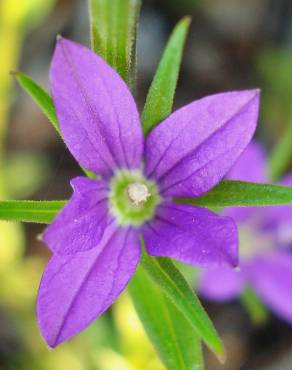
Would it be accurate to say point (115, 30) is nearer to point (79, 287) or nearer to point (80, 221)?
point (80, 221)

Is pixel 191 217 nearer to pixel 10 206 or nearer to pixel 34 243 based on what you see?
pixel 10 206

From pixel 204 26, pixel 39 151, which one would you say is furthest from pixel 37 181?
pixel 204 26

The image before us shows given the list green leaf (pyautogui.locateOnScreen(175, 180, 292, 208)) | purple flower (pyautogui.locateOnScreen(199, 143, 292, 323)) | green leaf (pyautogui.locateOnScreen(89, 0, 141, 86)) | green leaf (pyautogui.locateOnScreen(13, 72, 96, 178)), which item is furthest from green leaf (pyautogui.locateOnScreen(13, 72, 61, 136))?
purple flower (pyautogui.locateOnScreen(199, 143, 292, 323))

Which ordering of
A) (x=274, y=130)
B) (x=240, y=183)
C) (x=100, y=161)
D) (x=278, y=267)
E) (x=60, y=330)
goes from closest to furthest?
(x=60, y=330), (x=240, y=183), (x=100, y=161), (x=278, y=267), (x=274, y=130)

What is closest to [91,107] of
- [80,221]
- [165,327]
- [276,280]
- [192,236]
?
[80,221]

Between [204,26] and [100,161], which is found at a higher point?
[204,26]

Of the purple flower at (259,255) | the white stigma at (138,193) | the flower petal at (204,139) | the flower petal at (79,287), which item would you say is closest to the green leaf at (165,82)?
the flower petal at (204,139)

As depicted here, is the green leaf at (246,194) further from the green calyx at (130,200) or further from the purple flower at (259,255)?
the purple flower at (259,255)
